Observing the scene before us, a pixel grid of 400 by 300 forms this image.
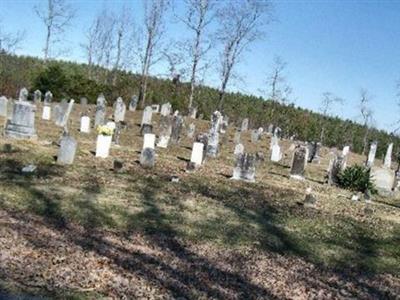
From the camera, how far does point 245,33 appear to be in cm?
4228

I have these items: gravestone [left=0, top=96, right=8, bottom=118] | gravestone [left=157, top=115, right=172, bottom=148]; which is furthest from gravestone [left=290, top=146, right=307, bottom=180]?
gravestone [left=0, top=96, right=8, bottom=118]

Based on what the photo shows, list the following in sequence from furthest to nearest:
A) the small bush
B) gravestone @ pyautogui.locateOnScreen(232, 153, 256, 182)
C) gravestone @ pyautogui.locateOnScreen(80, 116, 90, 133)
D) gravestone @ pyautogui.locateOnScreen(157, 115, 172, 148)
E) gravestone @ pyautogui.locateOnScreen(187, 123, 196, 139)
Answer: gravestone @ pyautogui.locateOnScreen(187, 123, 196, 139) < gravestone @ pyautogui.locateOnScreen(80, 116, 90, 133) < gravestone @ pyautogui.locateOnScreen(157, 115, 172, 148) < the small bush < gravestone @ pyautogui.locateOnScreen(232, 153, 256, 182)

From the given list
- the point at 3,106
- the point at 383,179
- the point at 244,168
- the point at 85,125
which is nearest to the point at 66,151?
the point at 244,168

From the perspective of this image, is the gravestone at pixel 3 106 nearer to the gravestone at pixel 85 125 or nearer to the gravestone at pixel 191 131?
the gravestone at pixel 85 125

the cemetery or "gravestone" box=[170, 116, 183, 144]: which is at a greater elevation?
"gravestone" box=[170, 116, 183, 144]

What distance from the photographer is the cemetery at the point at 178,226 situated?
8180 mm

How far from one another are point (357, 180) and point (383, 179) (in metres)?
1.23

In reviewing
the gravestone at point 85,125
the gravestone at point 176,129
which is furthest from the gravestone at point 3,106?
the gravestone at point 176,129

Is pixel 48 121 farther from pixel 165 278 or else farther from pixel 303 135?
pixel 303 135

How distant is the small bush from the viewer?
19.9 m

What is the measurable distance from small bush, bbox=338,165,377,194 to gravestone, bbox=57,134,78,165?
981 cm

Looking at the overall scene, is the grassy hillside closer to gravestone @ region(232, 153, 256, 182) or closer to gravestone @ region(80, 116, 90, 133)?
gravestone @ region(80, 116, 90, 133)

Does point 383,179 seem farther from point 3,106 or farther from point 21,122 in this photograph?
point 3,106

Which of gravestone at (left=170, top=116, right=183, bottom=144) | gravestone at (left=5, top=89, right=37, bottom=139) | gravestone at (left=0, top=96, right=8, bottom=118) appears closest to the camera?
gravestone at (left=5, top=89, right=37, bottom=139)
